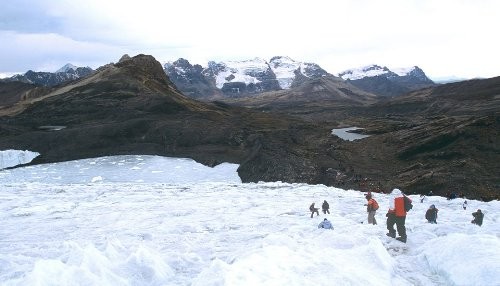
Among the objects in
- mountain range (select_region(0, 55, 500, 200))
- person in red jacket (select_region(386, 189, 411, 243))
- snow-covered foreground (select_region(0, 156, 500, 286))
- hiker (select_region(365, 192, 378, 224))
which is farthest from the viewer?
mountain range (select_region(0, 55, 500, 200))

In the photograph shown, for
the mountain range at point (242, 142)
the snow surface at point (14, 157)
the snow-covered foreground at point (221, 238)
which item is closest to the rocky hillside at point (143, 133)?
the mountain range at point (242, 142)

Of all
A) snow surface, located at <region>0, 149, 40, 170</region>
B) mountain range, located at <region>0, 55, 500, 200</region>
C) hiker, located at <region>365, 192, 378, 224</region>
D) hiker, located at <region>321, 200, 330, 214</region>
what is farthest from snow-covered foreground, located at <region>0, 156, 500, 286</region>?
snow surface, located at <region>0, 149, 40, 170</region>

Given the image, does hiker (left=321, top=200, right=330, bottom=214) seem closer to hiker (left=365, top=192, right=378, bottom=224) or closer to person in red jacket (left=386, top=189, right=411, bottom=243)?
hiker (left=365, top=192, right=378, bottom=224)

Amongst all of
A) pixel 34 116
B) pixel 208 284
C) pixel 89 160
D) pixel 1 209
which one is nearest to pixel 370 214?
pixel 208 284

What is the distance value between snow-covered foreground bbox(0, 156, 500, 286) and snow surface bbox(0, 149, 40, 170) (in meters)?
8.26

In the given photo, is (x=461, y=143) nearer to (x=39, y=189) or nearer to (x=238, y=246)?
(x=238, y=246)

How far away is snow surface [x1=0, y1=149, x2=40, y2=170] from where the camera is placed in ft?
→ 153

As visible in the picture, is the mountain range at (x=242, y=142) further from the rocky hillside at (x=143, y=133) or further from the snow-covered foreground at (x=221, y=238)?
the snow-covered foreground at (x=221, y=238)

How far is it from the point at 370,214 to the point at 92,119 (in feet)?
166

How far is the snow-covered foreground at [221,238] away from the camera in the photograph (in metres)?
11.2

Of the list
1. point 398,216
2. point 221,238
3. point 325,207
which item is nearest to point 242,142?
point 325,207

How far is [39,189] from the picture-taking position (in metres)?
35.0

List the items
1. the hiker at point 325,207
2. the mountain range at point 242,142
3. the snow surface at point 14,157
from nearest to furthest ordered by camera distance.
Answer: the hiker at point 325,207, the mountain range at point 242,142, the snow surface at point 14,157

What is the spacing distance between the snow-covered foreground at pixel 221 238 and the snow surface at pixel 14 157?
325 inches
